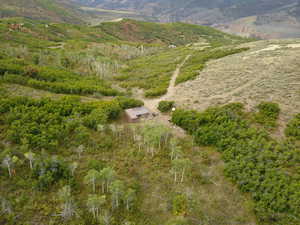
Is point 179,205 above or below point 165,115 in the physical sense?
below

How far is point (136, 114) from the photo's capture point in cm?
2883

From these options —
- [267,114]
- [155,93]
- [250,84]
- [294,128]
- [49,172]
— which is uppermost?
[250,84]

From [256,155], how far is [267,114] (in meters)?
7.13

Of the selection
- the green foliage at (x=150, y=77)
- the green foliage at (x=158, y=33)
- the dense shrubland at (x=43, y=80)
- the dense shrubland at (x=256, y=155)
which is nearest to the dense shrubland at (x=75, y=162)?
the dense shrubland at (x=256, y=155)

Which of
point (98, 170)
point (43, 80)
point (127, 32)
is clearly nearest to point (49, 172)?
point (98, 170)

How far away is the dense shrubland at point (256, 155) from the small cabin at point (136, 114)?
14.5ft

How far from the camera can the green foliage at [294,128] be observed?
20.8 metres

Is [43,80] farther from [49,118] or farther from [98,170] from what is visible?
[98,170]

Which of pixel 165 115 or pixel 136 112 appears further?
pixel 165 115

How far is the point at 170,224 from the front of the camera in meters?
13.3

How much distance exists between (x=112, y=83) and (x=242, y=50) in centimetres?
3695

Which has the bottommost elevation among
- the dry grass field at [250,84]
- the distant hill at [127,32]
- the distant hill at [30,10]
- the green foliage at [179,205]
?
the green foliage at [179,205]

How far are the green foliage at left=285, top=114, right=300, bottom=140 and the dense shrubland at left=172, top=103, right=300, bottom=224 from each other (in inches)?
50.7

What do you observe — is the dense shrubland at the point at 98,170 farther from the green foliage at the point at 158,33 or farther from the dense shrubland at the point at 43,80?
the green foliage at the point at 158,33
